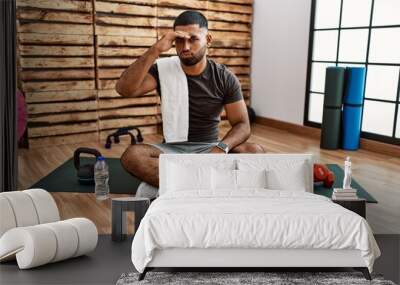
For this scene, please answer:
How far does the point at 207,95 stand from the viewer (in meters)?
3.95

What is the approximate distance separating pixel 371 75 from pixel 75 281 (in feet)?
15.7

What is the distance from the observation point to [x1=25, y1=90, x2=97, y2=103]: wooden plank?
5.82m

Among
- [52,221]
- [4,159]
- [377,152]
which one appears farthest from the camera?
[377,152]

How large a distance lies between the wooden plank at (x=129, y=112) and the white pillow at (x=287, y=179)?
12.8 ft

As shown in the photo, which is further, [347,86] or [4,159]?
[347,86]

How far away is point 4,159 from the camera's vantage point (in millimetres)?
3492

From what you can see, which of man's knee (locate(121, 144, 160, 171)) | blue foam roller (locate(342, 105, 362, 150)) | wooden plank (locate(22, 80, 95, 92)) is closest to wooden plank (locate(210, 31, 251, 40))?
wooden plank (locate(22, 80, 95, 92))

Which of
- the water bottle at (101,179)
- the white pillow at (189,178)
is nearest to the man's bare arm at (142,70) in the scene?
the water bottle at (101,179)

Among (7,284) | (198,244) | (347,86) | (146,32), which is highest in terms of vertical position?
(146,32)

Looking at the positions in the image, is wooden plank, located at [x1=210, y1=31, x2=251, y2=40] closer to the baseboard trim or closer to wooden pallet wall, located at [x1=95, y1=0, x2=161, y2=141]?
wooden pallet wall, located at [x1=95, y1=0, x2=161, y2=141]

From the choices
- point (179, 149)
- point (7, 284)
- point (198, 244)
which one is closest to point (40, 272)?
point (7, 284)

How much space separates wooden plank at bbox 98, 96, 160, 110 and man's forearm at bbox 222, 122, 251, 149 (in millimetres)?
2815

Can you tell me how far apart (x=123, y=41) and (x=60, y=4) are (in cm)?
95

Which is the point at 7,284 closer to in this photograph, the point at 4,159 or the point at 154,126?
the point at 4,159
